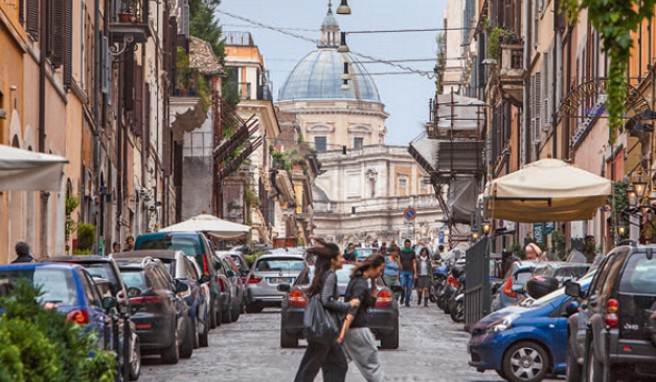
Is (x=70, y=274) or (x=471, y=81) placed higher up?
(x=471, y=81)

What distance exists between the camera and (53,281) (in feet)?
52.2

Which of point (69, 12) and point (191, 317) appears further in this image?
point (69, 12)

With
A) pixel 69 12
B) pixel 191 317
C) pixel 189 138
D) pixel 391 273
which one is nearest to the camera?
pixel 191 317

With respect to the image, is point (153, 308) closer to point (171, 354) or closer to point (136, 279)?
point (136, 279)

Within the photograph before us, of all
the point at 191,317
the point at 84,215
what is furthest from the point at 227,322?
the point at 191,317

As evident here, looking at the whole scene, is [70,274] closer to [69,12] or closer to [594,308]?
[594,308]

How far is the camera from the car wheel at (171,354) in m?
21.2

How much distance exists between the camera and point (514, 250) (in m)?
39.1

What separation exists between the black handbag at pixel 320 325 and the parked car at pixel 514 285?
959cm

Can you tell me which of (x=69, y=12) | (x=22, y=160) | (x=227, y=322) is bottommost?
(x=227, y=322)

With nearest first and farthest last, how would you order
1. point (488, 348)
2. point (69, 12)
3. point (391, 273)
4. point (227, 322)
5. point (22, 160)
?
point (22, 160) < point (488, 348) < point (69, 12) < point (227, 322) < point (391, 273)

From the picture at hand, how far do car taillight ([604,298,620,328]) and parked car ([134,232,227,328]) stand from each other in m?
15.8

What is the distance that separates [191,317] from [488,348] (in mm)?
6133

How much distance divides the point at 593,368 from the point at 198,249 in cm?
1703
